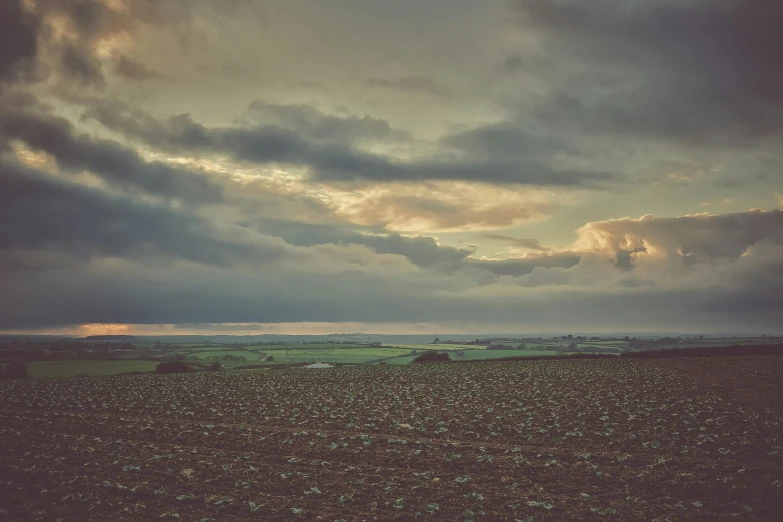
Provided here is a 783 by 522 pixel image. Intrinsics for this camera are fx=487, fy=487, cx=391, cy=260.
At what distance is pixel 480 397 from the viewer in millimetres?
37625

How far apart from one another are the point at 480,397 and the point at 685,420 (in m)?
14.1

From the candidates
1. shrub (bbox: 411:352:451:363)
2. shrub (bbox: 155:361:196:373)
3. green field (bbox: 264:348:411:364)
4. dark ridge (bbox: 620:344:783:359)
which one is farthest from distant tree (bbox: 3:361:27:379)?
dark ridge (bbox: 620:344:783:359)

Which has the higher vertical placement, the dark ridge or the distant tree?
the dark ridge

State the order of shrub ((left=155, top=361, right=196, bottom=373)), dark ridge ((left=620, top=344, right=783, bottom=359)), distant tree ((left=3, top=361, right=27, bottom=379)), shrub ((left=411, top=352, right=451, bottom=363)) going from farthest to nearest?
shrub ((left=411, top=352, right=451, bottom=363)), shrub ((left=155, top=361, right=196, bottom=373)), distant tree ((left=3, top=361, right=27, bottom=379)), dark ridge ((left=620, top=344, right=783, bottom=359))

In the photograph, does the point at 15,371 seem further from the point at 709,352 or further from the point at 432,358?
the point at 709,352

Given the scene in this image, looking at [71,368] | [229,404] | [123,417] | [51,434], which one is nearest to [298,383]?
[229,404]

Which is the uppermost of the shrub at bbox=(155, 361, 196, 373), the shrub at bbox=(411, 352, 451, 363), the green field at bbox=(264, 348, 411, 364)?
the shrub at bbox=(411, 352, 451, 363)

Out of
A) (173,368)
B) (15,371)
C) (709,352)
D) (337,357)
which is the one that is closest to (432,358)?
(709,352)

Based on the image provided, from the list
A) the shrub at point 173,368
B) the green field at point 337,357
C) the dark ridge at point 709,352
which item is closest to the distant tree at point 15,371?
the shrub at point 173,368

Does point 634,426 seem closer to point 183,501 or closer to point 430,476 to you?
point 430,476

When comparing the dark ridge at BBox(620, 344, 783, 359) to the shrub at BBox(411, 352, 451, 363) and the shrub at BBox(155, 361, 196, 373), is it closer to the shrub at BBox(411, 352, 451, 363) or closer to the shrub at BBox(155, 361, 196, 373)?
the shrub at BBox(411, 352, 451, 363)

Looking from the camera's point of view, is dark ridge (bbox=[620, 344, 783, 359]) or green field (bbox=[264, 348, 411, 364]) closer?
dark ridge (bbox=[620, 344, 783, 359])

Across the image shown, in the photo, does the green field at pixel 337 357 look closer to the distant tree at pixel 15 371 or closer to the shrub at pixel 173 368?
the shrub at pixel 173 368

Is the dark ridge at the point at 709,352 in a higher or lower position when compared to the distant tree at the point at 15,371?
higher
